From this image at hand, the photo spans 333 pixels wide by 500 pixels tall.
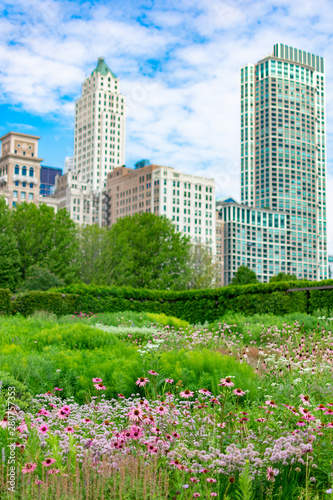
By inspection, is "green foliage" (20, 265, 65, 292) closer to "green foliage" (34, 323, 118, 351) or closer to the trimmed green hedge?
the trimmed green hedge

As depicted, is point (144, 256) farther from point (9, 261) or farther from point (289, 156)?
point (289, 156)

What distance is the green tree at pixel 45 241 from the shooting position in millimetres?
37656

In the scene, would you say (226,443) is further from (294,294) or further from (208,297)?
(208,297)

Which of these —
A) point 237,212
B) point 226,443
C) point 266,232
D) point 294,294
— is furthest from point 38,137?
point 226,443

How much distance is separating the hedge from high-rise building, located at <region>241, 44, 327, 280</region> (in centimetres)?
16005

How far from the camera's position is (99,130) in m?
162

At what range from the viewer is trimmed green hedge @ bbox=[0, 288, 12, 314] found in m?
20.5

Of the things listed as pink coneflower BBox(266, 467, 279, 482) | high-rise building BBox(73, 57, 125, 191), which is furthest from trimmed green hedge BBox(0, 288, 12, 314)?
high-rise building BBox(73, 57, 125, 191)

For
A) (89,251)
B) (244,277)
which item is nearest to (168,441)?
(89,251)

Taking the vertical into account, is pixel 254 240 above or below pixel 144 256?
above

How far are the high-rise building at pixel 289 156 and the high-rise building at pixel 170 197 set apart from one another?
194ft

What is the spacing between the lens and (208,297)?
81.4 ft

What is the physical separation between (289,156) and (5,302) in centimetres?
18199

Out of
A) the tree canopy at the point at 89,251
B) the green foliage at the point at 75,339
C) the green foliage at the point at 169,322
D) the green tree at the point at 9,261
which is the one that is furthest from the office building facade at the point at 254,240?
the green foliage at the point at 75,339
